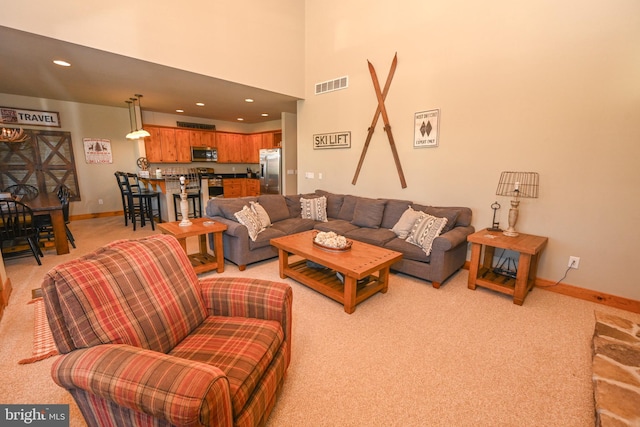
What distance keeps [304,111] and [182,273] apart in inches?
172

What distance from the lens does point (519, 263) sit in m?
2.60

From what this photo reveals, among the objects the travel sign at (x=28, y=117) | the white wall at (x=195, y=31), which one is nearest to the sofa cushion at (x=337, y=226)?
the white wall at (x=195, y=31)

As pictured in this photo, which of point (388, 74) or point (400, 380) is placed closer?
point (400, 380)

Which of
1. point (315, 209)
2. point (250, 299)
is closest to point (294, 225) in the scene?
→ point (315, 209)

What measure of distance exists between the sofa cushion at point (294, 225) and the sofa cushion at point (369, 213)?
2.32ft

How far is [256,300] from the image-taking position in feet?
5.09

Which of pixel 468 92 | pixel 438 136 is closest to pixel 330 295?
pixel 438 136

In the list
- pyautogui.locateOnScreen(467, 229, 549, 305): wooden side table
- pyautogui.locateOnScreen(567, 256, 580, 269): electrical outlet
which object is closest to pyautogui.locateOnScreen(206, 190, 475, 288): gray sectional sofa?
pyautogui.locateOnScreen(467, 229, 549, 305): wooden side table

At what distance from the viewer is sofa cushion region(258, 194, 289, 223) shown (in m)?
4.07

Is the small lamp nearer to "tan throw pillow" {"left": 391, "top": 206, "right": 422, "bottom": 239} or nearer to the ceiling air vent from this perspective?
"tan throw pillow" {"left": 391, "top": 206, "right": 422, "bottom": 239}

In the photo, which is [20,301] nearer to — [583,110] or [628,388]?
[628,388]

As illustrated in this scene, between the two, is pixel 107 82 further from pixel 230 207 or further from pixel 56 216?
pixel 230 207

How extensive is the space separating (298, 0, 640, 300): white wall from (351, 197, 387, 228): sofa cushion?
41 cm

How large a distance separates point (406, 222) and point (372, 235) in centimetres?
46
